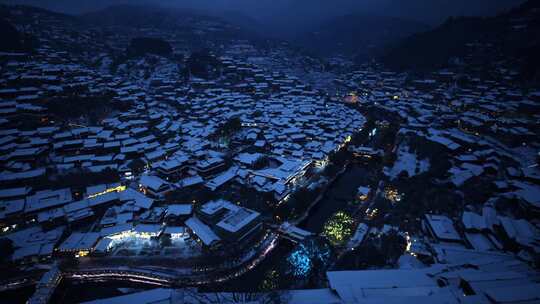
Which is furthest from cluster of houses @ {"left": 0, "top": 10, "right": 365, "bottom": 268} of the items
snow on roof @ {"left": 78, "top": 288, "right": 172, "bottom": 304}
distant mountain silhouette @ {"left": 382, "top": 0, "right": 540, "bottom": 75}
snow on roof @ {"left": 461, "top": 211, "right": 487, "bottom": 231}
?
distant mountain silhouette @ {"left": 382, "top": 0, "right": 540, "bottom": 75}

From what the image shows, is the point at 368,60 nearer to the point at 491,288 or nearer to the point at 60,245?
the point at 491,288

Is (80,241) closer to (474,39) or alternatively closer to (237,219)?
(237,219)

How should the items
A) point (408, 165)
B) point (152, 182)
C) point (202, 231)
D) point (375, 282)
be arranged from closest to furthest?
point (375, 282)
point (202, 231)
point (152, 182)
point (408, 165)

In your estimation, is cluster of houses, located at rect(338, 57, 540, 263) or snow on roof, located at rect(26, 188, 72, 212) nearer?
cluster of houses, located at rect(338, 57, 540, 263)

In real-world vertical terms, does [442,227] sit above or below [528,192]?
below

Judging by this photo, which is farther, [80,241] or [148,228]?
[148,228]

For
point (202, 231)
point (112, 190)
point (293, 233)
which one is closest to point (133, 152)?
point (112, 190)

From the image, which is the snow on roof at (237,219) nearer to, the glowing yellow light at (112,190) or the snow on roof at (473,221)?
the glowing yellow light at (112,190)

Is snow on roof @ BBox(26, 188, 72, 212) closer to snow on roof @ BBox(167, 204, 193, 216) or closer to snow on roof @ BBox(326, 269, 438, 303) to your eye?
snow on roof @ BBox(167, 204, 193, 216)
